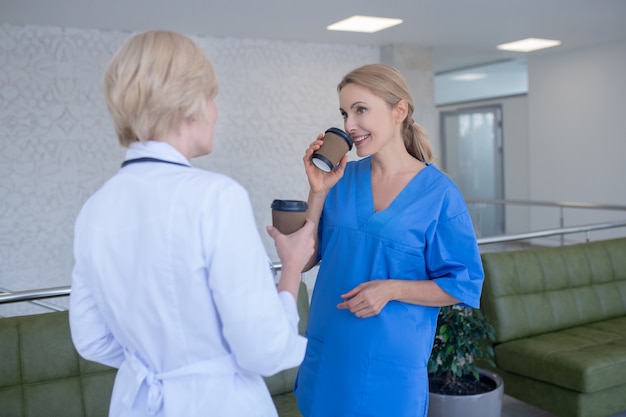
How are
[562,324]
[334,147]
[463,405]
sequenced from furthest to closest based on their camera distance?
[562,324], [463,405], [334,147]

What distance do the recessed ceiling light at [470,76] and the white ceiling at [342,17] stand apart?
7.96 feet

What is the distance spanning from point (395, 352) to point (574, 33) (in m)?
6.52

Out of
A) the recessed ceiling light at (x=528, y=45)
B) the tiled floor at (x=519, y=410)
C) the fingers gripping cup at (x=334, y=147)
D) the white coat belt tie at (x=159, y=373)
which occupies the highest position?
the recessed ceiling light at (x=528, y=45)

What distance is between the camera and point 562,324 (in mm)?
3658

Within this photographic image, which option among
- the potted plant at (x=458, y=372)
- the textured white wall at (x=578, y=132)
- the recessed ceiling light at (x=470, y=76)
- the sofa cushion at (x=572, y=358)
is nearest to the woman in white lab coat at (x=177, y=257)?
the potted plant at (x=458, y=372)

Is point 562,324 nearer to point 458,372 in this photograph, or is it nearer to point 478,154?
point 458,372

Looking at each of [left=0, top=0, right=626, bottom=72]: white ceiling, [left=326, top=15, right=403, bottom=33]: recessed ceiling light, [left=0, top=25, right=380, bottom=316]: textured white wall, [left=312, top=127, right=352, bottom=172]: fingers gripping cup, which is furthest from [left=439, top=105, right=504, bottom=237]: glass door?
[left=312, top=127, right=352, bottom=172]: fingers gripping cup

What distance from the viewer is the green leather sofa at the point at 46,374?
7.02 ft

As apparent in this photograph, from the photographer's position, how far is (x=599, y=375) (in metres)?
3.04

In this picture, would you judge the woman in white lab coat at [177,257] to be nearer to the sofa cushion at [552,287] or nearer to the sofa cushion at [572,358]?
the sofa cushion at [572,358]

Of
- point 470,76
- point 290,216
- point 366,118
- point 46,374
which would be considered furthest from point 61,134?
point 470,76

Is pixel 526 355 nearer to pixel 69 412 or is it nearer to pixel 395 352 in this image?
pixel 395 352

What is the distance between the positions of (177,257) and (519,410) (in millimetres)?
3010

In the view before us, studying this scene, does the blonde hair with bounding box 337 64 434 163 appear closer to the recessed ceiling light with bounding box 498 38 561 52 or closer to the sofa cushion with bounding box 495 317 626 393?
the sofa cushion with bounding box 495 317 626 393
